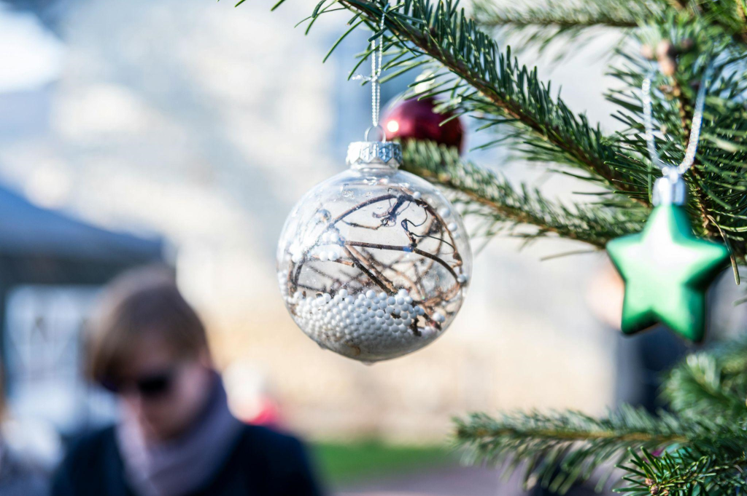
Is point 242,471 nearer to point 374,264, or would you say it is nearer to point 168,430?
point 168,430

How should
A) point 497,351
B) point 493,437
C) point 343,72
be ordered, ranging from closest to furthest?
point 493,437
point 497,351
point 343,72

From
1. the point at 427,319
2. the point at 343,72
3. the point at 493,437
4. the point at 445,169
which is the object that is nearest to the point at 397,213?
the point at 427,319

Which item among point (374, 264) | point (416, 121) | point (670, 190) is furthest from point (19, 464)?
point (670, 190)

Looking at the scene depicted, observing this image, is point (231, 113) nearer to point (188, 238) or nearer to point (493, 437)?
point (188, 238)

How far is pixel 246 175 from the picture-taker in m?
8.08

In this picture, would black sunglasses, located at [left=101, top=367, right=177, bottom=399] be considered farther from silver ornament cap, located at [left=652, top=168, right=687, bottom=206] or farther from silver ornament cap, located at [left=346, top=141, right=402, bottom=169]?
silver ornament cap, located at [left=652, top=168, right=687, bottom=206]

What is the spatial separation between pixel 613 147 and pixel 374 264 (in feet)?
0.94

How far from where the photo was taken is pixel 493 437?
35.7 inches

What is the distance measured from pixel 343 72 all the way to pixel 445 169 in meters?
7.12

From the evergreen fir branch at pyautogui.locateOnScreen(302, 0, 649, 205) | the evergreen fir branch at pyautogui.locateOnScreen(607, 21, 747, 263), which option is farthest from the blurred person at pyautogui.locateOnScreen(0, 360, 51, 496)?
the evergreen fir branch at pyautogui.locateOnScreen(607, 21, 747, 263)

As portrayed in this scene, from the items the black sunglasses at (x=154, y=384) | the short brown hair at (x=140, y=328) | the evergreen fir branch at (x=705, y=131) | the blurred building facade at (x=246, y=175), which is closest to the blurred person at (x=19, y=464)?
the short brown hair at (x=140, y=328)

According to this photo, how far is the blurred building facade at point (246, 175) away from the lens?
745cm

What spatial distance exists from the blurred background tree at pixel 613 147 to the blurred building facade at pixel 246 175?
20.6ft

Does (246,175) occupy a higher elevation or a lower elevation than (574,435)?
higher
